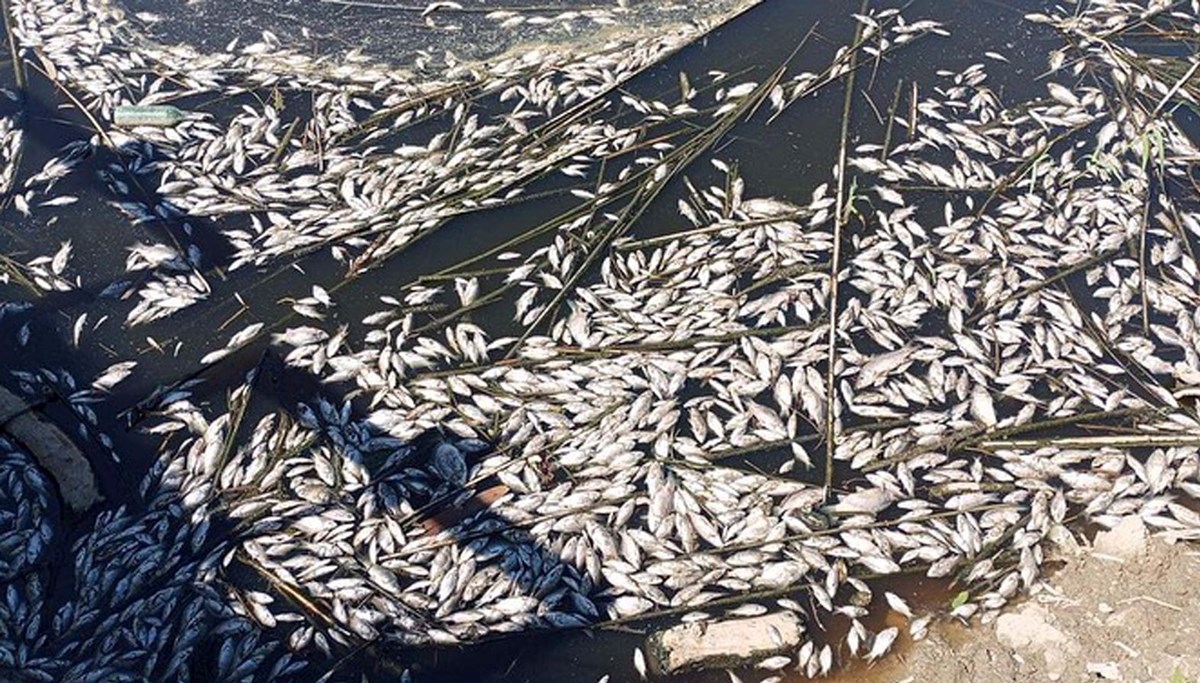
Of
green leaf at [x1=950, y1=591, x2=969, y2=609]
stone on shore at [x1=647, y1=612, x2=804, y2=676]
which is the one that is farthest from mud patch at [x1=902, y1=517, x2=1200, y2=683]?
stone on shore at [x1=647, y1=612, x2=804, y2=676]

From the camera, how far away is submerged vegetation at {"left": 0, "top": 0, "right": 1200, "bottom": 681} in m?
4.03

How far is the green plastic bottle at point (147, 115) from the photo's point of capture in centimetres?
573

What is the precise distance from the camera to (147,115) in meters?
5.77

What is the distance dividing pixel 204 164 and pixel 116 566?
2304 mm

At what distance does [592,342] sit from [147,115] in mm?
2869

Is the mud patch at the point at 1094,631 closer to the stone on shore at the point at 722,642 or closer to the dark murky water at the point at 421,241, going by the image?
the dark murky water at the point at 421,241

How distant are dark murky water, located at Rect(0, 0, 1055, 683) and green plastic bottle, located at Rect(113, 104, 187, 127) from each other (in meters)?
0.15

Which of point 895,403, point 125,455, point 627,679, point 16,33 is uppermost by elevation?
point 16,33

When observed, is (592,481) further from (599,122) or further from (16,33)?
(16,33)

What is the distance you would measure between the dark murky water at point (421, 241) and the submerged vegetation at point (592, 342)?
33mm

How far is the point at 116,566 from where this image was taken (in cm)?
404

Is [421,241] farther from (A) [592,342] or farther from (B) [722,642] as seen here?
(B) [722,642]

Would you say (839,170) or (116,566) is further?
(839,170)

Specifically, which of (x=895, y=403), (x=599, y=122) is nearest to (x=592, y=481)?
(x=895, y=403)
